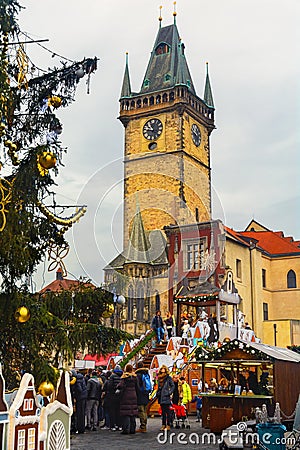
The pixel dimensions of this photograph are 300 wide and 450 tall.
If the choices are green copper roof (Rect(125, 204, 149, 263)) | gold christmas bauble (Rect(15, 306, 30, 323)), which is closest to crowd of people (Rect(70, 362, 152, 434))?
gold christmas bauble (Rect(15, 306, 30, 323))

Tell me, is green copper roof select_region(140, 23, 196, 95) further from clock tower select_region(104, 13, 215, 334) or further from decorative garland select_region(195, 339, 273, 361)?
decorative garland select_region(195, 339, 273, 361)

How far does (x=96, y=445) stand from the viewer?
11.7 metres

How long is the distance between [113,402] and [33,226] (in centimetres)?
837

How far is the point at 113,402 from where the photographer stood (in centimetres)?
1459

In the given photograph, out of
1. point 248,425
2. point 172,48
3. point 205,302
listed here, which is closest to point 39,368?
point 248,425

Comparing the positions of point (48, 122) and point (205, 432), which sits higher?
point (48, 122)

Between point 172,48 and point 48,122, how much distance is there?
5801cm

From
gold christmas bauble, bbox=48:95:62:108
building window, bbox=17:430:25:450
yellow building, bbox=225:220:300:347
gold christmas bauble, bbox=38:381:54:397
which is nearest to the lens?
building window, bbox=17:430:25:450

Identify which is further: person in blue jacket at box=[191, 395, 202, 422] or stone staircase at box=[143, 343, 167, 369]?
stone staircase at box=[143, 343, 167, 369]

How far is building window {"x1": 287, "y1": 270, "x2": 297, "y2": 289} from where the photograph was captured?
49.0 metres

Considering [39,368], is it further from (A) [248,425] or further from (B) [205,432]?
(B) [205,432]

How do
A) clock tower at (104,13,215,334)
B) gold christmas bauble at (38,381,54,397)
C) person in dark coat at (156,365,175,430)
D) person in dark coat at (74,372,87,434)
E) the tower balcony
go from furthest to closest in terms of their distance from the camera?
1. the tower balcony
2. clock tower at (104,13,215,334)
3. person in dark coat at (156,365,175,430)
4. person in dark coat at (74,372,87,434)
5. gold christmas bauble at (38,381,54,397)

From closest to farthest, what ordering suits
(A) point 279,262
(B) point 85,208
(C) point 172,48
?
(B) point 85,208 < (A) point 279,262 < (C) point 172,48

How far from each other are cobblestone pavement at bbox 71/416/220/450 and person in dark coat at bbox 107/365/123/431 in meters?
0.36
